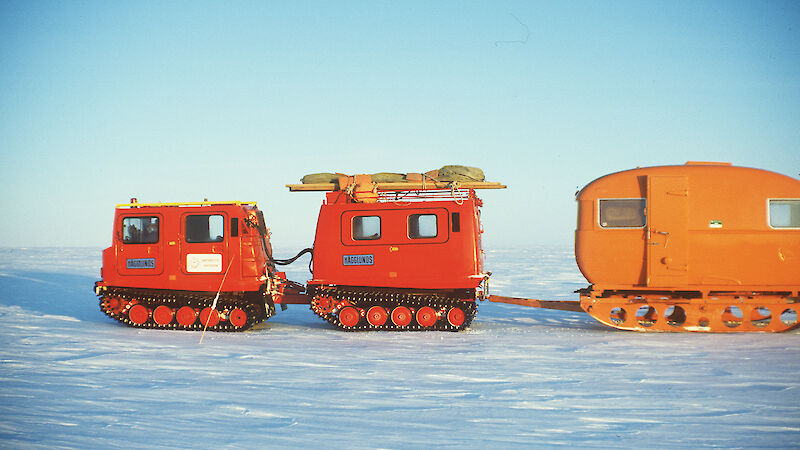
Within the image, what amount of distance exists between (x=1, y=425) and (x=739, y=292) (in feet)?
41.3

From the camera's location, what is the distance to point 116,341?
12258 millimetres

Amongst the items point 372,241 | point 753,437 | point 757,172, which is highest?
point 757,172

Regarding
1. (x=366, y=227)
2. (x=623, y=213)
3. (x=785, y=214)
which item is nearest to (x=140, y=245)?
(x=366, y=227)

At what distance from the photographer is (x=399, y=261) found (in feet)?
43.7

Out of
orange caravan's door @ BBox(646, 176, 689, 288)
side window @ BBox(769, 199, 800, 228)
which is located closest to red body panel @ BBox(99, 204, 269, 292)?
orange caravan's door @ BBox(646, 176, 689, 288)

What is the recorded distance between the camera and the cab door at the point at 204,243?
1365 centimetres

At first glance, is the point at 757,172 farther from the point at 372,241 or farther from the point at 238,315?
the point at 238,315

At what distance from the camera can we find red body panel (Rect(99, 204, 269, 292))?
1359cm

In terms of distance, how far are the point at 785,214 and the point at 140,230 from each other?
1337 cm

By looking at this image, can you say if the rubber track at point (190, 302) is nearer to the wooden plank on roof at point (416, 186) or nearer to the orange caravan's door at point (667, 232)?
the wooden plank on roof at point (416, 186)

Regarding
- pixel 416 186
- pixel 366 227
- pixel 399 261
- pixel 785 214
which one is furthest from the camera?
pixel 416 186

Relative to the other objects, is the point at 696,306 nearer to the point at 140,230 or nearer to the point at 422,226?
the point at 422,226

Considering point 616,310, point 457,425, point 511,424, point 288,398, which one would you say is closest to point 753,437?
point 511,424

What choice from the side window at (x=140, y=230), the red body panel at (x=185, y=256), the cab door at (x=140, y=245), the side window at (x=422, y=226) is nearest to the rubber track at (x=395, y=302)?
the side window at (x=422, y=226)
